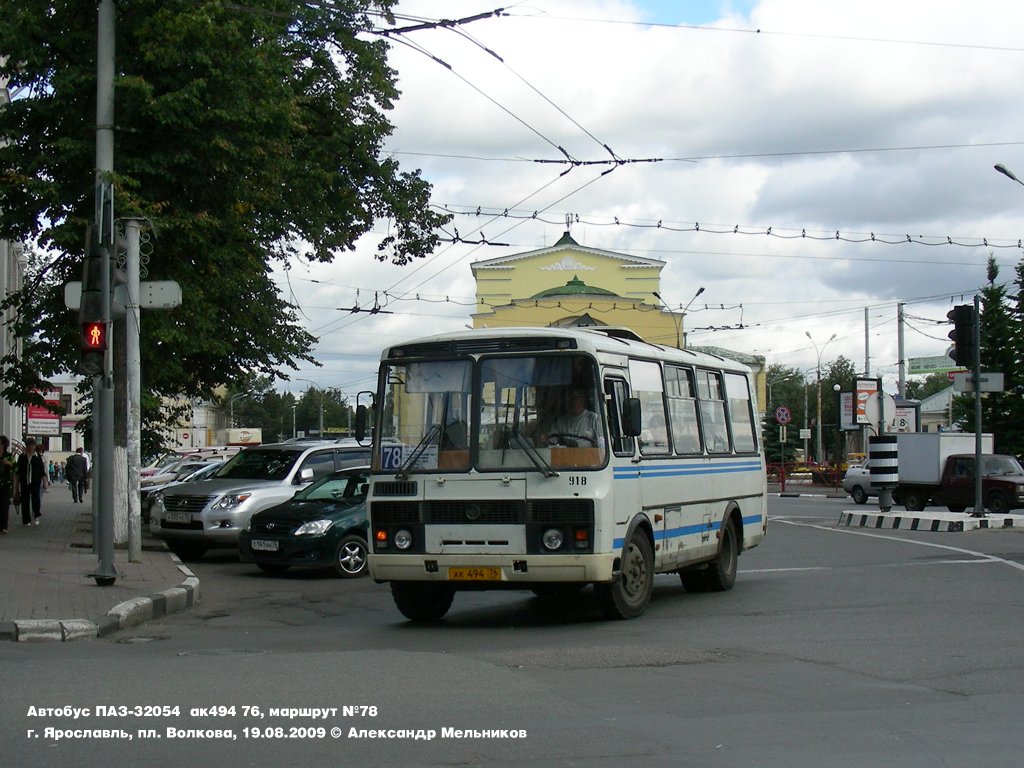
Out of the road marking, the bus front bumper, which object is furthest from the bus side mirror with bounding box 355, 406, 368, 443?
the road marking

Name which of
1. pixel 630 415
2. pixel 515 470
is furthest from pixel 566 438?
pixel 630 415

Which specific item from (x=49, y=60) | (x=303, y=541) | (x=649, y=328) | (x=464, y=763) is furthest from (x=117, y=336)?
(x=649, y=328)

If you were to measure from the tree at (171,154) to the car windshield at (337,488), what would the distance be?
4.63m

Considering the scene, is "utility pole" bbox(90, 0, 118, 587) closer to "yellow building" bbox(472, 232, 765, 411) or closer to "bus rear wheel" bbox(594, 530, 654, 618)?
"bus rear wheel" bbox(594, 530, 654, 618)

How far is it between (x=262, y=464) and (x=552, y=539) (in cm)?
1102

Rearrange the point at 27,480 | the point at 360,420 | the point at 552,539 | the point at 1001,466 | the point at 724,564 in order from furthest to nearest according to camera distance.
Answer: the point at 1001,466, the point at 27,480, the point at 724,564, the point at 360,420, the point at 552,539

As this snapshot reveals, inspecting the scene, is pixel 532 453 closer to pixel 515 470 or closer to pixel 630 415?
pixel 515 470

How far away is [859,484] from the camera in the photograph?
1770 inches

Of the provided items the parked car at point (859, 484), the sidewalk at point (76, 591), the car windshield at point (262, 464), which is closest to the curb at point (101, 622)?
the sidewalk at point (76, 591)

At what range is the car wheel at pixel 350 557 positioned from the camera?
1755cm

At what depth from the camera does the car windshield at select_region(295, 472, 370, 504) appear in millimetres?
18312

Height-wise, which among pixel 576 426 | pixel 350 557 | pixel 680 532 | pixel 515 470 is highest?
pixel 576 426

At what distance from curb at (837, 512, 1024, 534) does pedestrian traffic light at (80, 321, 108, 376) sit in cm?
1754

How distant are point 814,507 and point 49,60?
27.4 meters
